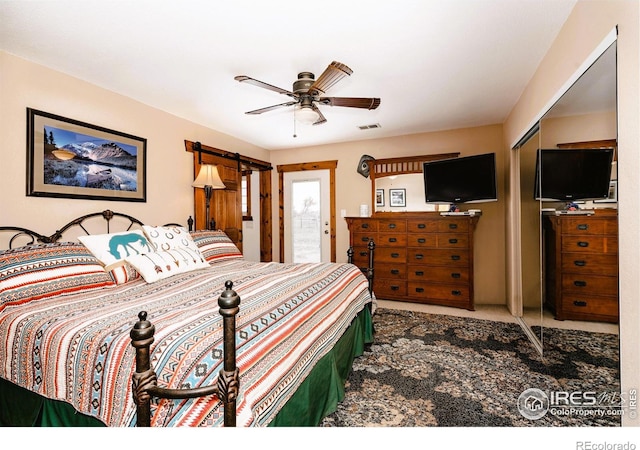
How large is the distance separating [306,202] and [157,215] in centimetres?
249

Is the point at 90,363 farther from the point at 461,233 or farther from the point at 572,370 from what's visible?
the point at 461,233

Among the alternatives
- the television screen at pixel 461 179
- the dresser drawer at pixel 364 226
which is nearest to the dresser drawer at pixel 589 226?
the television screen at pixel 461 179

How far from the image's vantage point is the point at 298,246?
17.8 feet

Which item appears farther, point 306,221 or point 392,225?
point 306,221

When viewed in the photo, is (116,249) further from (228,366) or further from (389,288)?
(389,288)

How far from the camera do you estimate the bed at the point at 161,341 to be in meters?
1.01

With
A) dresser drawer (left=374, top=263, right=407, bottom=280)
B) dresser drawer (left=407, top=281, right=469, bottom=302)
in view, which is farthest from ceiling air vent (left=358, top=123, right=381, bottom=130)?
dresser drawer (left=407, top=281, right=469, bottom=302)

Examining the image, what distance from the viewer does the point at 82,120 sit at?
8.92ft

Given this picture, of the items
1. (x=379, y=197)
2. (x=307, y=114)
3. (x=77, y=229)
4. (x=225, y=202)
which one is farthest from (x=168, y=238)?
(x=379, y=197)

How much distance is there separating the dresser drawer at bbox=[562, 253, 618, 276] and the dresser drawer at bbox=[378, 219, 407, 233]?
2191mm

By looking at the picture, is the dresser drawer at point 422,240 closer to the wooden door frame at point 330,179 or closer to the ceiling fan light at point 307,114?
the wooden door frame at point 330,179

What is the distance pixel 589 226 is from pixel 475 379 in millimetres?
1269

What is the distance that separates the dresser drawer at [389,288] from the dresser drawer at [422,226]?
2.39 feet
